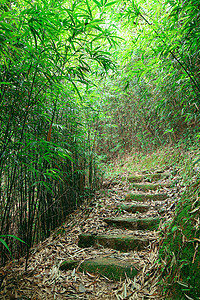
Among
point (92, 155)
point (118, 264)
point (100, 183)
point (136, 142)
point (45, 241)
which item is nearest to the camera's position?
point (118, 264)

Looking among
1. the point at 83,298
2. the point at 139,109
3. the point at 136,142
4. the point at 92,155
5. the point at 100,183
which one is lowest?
the point at 83,298

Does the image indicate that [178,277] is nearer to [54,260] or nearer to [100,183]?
[54,260]

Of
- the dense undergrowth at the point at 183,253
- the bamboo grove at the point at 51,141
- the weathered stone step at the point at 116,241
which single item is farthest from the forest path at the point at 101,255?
the bamboo grove at the point at 51,141

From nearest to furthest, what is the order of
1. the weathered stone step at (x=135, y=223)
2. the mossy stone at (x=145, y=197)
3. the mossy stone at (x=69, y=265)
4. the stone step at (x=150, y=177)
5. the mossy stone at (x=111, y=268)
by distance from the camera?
the mossy stone at (x=111, y=268) → the mossy stone at (x=69, y=265) → the weathered stone step at (x=135, y=223) → the mossy stone at (x=145, y=197) → the stone step at (x=150, y=177)

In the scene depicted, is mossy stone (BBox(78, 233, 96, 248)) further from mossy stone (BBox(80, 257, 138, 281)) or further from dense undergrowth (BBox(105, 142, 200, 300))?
dense undergrowth (BBox(105, 142, 200, 300))

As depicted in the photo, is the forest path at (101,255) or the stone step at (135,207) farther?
the stone step at (135,207)

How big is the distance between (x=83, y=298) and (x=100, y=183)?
1846 mm

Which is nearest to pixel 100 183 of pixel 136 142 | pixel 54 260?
pixel 54 260

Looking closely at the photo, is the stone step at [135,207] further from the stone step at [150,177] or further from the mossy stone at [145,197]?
the stone step at [150,177]

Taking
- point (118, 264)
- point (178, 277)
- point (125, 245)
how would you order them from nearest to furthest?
point (178, 277)
point (118, 264)
point (125, 245)

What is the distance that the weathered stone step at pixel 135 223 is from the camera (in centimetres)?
188

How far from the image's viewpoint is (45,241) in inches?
82.8

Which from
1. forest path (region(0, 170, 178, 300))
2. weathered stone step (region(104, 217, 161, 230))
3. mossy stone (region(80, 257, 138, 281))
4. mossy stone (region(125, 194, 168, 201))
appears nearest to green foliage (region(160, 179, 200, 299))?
forest path (region(0, 170, 178, 300))

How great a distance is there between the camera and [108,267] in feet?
4.84
